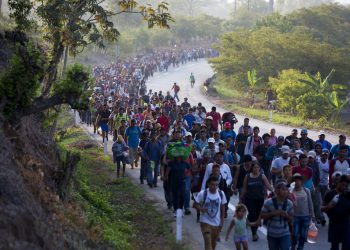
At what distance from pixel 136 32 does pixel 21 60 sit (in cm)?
6994

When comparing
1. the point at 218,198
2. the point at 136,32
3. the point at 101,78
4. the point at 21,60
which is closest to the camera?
the point at 218,198

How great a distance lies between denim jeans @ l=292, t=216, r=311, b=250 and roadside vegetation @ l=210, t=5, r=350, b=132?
66.5ft

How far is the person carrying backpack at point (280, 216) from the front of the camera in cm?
866

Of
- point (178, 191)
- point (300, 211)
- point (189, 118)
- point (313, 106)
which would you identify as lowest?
point (178, 191)

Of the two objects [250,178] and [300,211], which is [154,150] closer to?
[250,178]

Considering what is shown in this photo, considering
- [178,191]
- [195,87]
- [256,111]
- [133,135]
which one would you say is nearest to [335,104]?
[256,111]

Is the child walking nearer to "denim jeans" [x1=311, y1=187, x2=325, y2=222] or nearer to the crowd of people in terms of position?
the crowd of people

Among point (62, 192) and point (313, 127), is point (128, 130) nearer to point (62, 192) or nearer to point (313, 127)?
point (62, 192)

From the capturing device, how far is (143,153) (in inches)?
590

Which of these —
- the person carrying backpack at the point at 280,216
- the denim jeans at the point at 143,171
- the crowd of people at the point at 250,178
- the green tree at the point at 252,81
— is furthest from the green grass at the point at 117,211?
the green tree at the point at 252,81

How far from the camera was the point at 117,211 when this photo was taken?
13.0 meters

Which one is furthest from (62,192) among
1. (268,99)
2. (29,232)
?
(268,99)

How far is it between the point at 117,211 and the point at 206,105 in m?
25.9

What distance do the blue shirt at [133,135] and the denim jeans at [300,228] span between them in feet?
25.6
